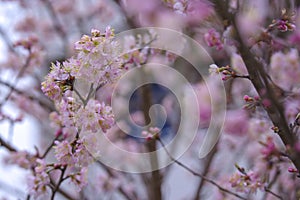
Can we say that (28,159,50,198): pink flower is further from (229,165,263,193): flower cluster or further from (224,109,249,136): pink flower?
(224,109,249,136): pink flower

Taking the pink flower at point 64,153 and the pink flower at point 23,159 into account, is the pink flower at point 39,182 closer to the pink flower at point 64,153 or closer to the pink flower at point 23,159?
the pink flower at point 64,153

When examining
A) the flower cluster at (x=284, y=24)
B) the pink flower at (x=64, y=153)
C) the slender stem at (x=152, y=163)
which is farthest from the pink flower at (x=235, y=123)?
the pink flower at (x=64, y=153)

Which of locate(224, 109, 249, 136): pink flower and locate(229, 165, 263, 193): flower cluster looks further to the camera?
locate(224, 109, 249, 136): pink flower

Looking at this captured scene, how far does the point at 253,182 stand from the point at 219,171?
0.97m

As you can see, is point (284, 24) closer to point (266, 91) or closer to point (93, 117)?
point (266, 91)

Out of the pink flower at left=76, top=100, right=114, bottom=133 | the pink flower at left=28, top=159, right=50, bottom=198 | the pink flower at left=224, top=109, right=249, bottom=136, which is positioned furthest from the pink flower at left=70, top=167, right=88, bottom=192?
the pink flower at left=224, top=109, right=249, bottom=136

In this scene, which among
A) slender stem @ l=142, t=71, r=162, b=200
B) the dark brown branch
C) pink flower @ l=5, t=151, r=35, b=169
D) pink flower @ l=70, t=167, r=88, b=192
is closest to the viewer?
the dark brown branch

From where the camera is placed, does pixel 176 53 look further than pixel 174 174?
No

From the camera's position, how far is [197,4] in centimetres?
90

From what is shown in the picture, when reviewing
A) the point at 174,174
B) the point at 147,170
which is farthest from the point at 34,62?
the point at 174,174

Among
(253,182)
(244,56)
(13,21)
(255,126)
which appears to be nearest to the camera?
(244,56)

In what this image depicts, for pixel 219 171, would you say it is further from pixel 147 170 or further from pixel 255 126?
pixel 255 126

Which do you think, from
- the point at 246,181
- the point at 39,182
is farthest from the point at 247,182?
the point at 39,182

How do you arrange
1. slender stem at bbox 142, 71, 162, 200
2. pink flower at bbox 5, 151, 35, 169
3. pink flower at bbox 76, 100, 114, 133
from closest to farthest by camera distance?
pink flower at bbox 76, 100, 114, 133, pink flower at bbox 5, 151, 35, 169, slender stem at bbox 142, 71, 162, 200
